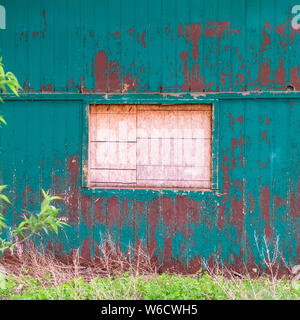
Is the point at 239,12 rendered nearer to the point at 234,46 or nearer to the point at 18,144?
the point at 234,46

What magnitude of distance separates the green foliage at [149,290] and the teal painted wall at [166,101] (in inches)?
29.2

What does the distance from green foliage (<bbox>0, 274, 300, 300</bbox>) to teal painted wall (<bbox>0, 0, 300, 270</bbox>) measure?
742 millimetres

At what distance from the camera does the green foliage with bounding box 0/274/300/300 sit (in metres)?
4.30

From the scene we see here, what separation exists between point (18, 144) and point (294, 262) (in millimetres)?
4097

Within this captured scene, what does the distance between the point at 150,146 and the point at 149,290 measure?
2051 millimetres

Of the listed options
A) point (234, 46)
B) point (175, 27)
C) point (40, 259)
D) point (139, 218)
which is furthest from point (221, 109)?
point (40, 259)

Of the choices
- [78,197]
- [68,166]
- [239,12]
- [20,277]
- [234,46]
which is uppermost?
[239,12]

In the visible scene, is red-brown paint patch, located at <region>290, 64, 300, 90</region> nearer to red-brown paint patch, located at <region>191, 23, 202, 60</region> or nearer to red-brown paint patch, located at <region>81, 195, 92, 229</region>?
red-brown paint patch, located at <region>191, 23, 202, 60</region>

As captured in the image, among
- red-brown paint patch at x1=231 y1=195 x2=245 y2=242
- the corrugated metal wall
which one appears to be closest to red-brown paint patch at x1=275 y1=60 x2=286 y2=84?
the corrugated metal wall

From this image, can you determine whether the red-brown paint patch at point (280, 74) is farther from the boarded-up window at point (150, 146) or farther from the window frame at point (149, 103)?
the boarded-up window at point (150, 146)

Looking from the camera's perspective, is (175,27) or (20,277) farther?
(175,27)

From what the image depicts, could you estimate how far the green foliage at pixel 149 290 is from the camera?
14.1 feet

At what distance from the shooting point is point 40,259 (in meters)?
5.82

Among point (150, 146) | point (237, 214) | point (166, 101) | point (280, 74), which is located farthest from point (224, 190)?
point (280, 74)
